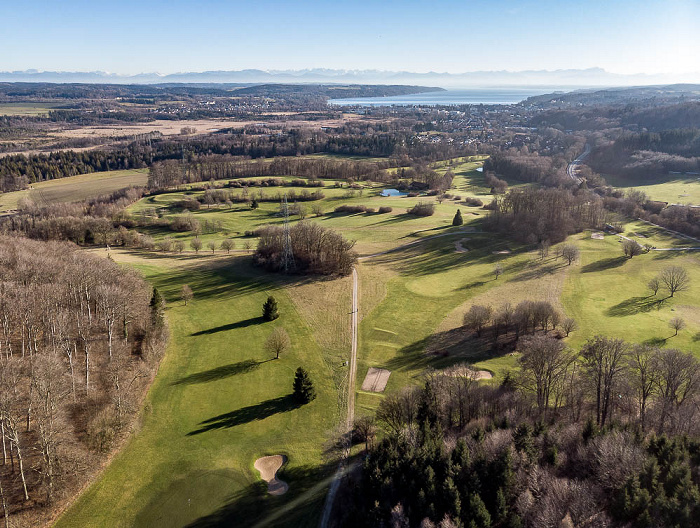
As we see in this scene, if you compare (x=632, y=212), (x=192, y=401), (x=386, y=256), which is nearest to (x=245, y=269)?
(x=386, y=256)

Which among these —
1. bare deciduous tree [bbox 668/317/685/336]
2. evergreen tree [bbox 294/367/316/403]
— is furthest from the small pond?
evergreen tree [bbox 294/367/316/403]

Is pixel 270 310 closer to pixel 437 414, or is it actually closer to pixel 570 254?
pixel 437 414

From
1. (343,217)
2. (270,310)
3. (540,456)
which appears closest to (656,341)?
(540,456)

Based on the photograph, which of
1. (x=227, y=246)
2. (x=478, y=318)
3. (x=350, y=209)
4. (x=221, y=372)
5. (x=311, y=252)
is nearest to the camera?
(x=221, y=372)

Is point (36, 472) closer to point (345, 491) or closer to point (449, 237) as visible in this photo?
point (345, 491)

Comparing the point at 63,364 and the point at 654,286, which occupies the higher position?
the point at 63,364

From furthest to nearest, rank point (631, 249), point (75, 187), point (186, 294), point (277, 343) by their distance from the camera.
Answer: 1. point (75, 187)
2. point (631, 249)
3. point (186, 294)
4. point (277, 343)
